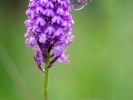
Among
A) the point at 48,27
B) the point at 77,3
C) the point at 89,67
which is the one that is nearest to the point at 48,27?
the point at 48,27

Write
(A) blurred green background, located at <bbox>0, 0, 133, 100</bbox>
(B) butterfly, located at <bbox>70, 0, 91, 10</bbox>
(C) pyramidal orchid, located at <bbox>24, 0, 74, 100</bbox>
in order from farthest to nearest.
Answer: (A) blurred green background, located at <bbox>0, 0, 133, 100</bbox>
(B) butterfly, located at <bbox>70, 0, 91, 10</bbox>
(C) pyramidal orchid, located at <bbox>24, 0, 74, 100</bbox>

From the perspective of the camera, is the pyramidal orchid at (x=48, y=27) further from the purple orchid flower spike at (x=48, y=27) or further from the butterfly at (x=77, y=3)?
the butterfly at (x=77, y=3)

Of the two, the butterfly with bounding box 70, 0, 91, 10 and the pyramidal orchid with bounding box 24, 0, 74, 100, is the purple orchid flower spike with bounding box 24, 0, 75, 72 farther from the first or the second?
the butterfly with bounding box 70, 0, 91, 10

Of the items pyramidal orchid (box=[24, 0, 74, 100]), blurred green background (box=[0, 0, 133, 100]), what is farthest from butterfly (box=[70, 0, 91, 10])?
blurred green background (box=[0, 0, 133, 100])

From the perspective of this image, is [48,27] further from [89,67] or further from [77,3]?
[89,67]

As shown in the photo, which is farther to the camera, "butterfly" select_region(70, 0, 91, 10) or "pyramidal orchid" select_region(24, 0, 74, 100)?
"butterfly" select_region(70, 0, 91, 10)

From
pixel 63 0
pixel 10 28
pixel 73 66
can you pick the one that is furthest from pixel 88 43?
pixel 63 0
